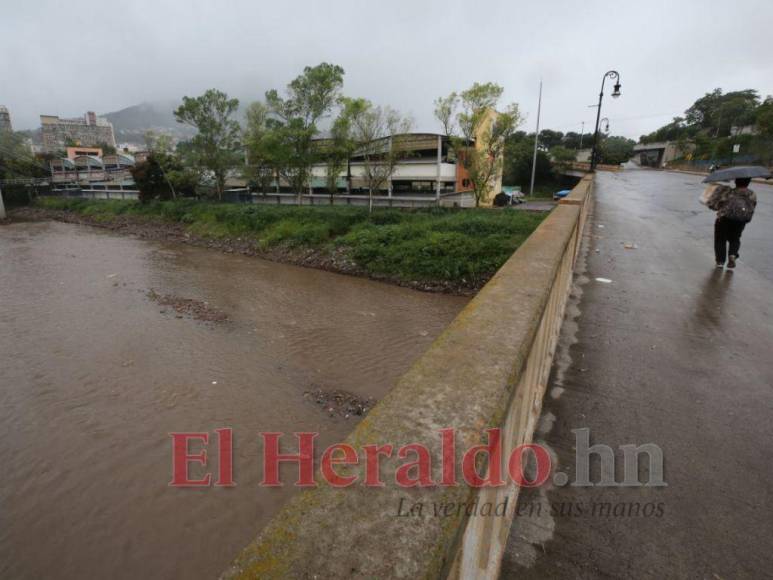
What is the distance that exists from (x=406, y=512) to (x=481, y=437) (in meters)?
0.31

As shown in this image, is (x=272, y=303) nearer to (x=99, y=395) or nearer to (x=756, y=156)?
(x=99, y=395)

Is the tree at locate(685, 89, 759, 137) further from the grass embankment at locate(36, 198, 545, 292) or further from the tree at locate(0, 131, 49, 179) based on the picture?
the tree at locate(0, 131, 49, 179)

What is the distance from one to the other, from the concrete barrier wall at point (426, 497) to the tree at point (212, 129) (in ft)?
95.9

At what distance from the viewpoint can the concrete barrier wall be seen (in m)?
0.80

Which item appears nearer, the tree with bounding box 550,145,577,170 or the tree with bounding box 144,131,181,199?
the tree with bounding box 144,131,181,199

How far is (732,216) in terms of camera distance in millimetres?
5480

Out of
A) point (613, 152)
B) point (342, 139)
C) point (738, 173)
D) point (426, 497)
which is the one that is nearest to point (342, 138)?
point (342, 139)

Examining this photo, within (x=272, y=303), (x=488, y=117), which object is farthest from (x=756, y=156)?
(x=272, y=303)

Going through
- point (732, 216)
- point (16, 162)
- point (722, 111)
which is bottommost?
point (732, 216)

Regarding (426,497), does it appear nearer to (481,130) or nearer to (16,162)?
(481,130)

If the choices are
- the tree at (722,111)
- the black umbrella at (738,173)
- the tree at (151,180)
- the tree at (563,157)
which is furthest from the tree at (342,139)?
the tree at (722,111)

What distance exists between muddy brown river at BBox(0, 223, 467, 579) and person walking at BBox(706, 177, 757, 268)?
5.34 meters

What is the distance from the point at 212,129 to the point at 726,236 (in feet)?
94.4

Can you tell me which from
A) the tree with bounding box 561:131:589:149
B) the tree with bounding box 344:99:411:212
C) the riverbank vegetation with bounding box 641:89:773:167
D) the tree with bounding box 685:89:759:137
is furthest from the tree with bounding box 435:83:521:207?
the tree with bounding box 561:131:589:149
